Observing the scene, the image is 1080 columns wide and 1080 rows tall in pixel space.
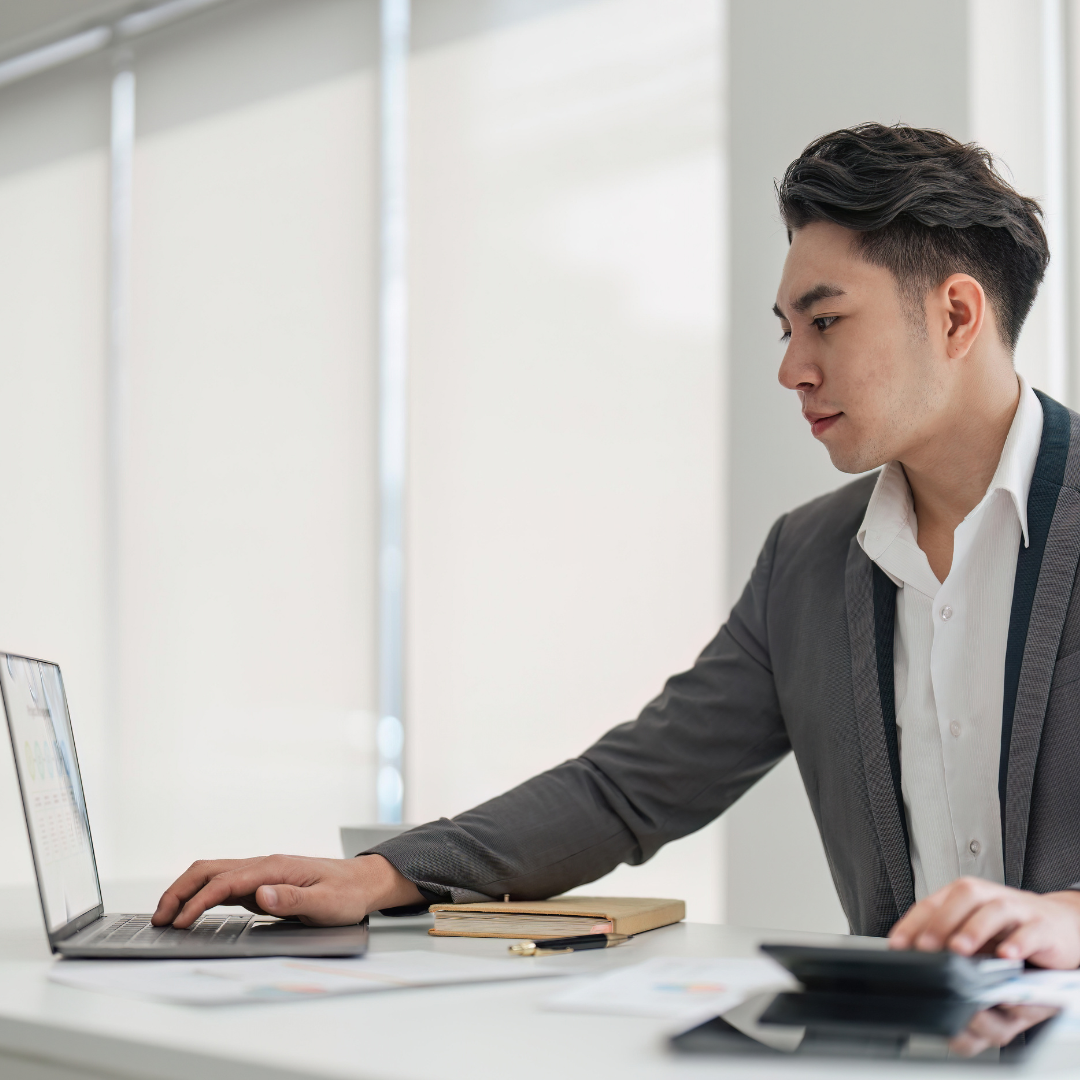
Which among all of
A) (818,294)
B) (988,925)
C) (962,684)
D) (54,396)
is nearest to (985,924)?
(988,925)

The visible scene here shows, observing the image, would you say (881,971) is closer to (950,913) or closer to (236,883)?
(950,913)

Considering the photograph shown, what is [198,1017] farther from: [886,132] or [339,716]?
[339,716]

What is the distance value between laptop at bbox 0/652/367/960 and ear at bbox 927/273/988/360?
93 centimetres

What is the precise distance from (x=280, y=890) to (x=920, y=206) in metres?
1.02

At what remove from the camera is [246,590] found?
12.1 ft

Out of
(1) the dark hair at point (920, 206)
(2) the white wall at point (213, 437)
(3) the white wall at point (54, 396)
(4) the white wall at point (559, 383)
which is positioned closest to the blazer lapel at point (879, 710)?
(1) the dark hair at point (920, 206)

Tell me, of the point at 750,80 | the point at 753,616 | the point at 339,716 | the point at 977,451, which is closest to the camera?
the point at 977,451

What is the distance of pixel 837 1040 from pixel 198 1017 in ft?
1.22

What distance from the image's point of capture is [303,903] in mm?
1154

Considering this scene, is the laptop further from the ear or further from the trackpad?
the ear

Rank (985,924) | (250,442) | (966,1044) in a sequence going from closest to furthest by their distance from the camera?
(966,1044) < (985,924) < (250,442)

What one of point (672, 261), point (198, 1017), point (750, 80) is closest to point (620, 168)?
point (672, 261)

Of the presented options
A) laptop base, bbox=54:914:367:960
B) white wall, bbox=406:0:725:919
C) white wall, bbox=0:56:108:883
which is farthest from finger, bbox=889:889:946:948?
white wall, bbox=0:56:108:883

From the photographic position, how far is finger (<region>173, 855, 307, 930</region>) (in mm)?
1133
